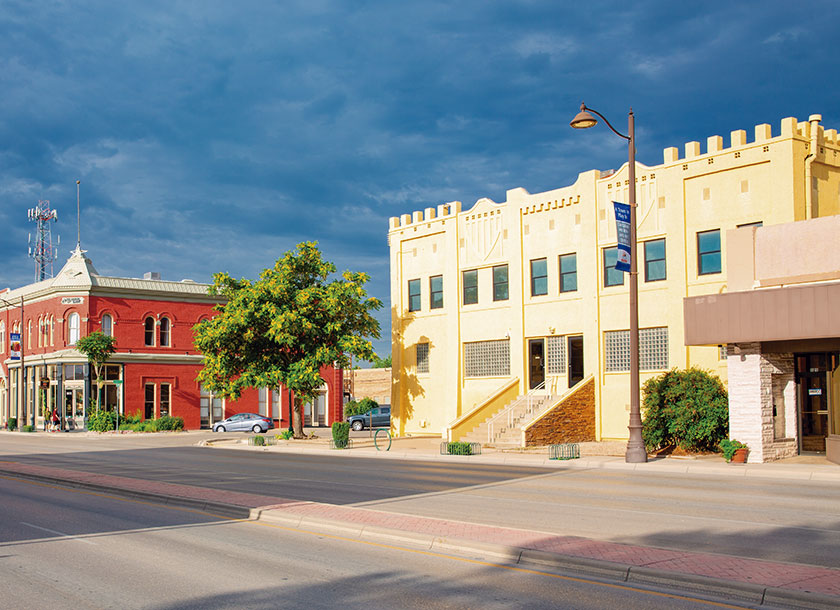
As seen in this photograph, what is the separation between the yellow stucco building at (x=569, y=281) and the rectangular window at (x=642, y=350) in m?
0.04

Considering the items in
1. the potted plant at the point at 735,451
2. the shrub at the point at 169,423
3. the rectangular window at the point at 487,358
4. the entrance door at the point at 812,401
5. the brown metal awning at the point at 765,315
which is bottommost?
the shrub at the point at 169,423

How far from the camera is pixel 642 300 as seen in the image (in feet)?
105

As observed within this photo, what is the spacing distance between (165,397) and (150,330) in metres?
4.98

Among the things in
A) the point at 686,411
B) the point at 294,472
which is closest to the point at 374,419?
the point at 686,411

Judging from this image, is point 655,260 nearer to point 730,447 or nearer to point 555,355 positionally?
point 555,355

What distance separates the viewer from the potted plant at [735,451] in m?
23.4

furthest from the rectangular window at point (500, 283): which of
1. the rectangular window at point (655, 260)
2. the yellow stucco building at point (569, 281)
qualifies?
the rectangular window at point (655, 260)

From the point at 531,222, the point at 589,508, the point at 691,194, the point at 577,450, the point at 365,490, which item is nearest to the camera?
the point at 589,508

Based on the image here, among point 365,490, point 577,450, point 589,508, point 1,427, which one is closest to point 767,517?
point 589,508

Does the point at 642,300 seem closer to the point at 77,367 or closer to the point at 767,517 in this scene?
the point at 767,517

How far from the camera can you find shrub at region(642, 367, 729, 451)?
26.1 metres

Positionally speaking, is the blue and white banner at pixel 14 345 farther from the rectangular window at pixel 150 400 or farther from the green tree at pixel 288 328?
the green tree at pixel 288 328

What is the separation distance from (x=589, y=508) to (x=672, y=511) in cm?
143

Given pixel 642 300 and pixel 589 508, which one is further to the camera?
pixel 642 300
